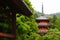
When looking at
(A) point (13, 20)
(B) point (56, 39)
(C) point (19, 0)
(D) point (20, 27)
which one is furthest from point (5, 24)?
(B) point (56, 39)

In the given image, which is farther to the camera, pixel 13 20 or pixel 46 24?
pixel 46 24

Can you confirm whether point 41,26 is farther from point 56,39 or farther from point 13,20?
point 13,20

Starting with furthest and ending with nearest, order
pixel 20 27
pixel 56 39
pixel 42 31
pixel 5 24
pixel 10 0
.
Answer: pixel 42 31 < pixel 56 39 < pixel 20 27 < pixel 5 24 < pixel 10 0

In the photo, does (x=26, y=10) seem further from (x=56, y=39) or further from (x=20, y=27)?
(x=56, y=39)

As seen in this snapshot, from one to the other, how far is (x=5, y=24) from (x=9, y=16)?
1.49m

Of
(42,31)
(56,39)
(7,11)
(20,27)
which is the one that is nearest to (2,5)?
(7,11)

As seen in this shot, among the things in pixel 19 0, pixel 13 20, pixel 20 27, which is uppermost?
pixel 19 0

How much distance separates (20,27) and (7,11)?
24.3 feet

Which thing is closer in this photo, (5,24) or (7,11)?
(7,11)

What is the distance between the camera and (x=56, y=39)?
119ft

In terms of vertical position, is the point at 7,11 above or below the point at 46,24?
above

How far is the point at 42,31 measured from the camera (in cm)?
5469

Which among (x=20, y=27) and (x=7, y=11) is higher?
(x=7, y=11)

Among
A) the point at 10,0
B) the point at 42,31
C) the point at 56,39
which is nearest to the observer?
the point at 10,0
